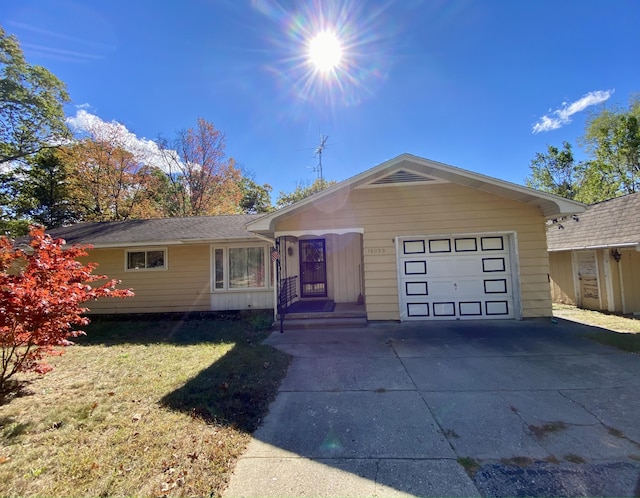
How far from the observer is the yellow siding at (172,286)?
408 inches

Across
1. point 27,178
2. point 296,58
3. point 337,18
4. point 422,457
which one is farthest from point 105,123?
point 422,457

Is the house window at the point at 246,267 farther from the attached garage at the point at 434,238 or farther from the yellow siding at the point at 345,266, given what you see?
the yellow siding at the point at 345,266

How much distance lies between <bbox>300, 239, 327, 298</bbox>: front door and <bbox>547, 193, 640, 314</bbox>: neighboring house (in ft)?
23.6

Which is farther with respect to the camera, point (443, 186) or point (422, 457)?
point (443, 186)

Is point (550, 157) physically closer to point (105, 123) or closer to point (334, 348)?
point (334, 348)

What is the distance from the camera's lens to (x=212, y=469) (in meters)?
2.56

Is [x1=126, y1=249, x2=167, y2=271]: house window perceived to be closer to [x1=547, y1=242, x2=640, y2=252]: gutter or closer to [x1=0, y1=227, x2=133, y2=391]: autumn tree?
[x1=0, y1=227, x2=133, y2=391]: autumn tree

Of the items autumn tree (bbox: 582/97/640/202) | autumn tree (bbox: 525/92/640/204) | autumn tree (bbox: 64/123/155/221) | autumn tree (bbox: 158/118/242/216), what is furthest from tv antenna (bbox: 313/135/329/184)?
autumn tree (bbox: 582/97/640/202)

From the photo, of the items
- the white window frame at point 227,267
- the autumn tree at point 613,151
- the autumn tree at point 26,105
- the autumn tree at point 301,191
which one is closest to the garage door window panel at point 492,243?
the white window frame at point 227,267

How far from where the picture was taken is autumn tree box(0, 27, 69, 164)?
1728 cm

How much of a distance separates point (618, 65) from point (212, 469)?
1722 centimetres

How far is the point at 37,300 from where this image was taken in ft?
13.8

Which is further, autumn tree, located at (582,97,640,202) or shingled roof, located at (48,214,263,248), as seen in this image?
autumn tree, located at (582,97,640,202)

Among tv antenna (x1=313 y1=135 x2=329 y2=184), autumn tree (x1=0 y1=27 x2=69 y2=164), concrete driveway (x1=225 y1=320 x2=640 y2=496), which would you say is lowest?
concrete driveway (x1=225 y1=320 x2=640 y2=496)
